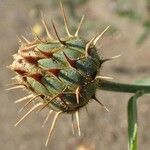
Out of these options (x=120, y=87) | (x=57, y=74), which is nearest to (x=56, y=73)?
(x=57, y=74)

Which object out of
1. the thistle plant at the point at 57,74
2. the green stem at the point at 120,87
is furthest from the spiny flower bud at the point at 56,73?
the green stem at the point at 120,87

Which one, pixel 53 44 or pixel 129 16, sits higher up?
pixel 53 44

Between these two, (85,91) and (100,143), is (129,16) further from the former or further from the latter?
(85,91)


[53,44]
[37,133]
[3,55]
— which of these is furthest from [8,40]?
[53,44]

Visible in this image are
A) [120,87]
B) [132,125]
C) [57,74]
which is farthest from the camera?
[120,87]

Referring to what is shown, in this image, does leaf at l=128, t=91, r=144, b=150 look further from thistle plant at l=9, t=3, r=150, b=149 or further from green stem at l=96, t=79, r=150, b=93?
thistle plant at l=9, t=3, r=150, b=149

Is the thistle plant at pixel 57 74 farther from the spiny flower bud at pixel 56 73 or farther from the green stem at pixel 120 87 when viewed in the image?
the green stem at pixel 120 87

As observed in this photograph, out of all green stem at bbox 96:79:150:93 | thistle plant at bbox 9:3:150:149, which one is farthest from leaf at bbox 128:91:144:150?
thistle plant at bbox 9:3:150:149

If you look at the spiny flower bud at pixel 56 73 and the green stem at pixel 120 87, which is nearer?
the spiny flower bud at pixel 56 73

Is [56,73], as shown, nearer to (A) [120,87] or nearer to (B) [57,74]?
(B) [57,74]
